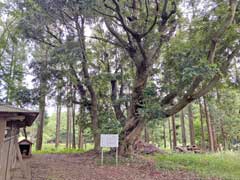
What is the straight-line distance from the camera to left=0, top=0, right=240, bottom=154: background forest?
23.9 feet

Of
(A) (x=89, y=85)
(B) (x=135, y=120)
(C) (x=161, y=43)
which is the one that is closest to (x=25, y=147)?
(A) (x=89, y=85)

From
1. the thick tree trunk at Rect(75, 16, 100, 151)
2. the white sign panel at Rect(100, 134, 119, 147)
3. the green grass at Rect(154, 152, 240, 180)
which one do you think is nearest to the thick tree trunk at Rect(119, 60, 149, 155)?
the white sign panel at Rect(100, 134, 119, 147)

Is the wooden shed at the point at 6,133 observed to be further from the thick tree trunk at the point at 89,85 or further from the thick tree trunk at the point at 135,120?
the thick tree trunk at the point at 89,85

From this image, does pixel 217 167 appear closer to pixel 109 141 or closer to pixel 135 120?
pixel 135 120

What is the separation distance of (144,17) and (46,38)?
5331 millimetres

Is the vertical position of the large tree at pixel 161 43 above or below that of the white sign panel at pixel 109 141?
above

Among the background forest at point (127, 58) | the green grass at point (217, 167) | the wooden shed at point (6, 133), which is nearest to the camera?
the wooden shed at point (6, 133)

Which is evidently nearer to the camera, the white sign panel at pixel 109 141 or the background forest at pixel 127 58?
the background forest at pixel 127 58

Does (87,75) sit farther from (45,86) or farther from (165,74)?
(165,74)

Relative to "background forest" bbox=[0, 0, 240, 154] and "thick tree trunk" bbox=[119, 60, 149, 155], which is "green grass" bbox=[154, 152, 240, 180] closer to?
"thick tree trunk" bbox=[119, 60, 149, 155]

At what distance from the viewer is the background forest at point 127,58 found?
728cm

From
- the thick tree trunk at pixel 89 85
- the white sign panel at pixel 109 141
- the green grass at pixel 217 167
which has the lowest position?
the green grass at pixel 217 167

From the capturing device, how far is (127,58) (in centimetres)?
1180

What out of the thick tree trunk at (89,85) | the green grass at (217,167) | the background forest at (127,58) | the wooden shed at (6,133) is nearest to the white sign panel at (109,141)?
the background forest at (127,58)
